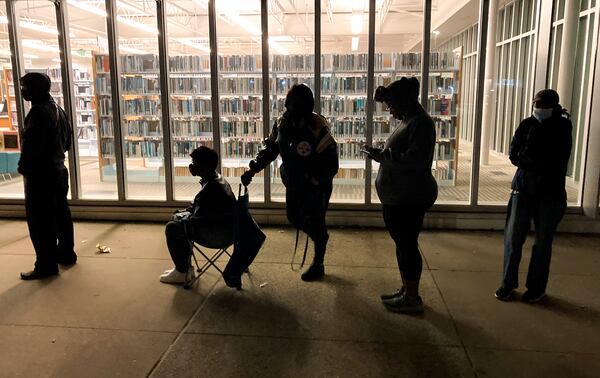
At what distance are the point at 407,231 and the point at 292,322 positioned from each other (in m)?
1.02

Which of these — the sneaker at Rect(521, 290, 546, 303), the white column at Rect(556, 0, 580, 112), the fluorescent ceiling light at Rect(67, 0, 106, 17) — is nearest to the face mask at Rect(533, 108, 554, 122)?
the sneaker at Rect(521, 290, 546, 303)

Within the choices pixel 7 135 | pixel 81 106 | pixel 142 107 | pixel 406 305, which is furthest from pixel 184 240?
pixel 81 106

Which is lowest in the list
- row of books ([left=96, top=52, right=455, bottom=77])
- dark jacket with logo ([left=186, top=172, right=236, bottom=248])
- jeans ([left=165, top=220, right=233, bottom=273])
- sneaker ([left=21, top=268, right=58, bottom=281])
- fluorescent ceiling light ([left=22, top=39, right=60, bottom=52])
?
sneaker ([left=21, top=268, right=58, bottom=281])

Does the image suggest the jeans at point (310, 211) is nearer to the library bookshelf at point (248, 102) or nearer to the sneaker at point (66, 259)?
the sneaker at point (66, 259)

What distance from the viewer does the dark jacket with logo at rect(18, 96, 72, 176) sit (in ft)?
13.0

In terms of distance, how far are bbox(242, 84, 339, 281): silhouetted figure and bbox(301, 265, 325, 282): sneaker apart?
308mm

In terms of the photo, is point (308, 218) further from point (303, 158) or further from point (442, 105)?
point (442, 105)

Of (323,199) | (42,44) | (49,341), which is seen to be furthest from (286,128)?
(42,44)

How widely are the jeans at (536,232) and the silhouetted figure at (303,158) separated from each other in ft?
4.72

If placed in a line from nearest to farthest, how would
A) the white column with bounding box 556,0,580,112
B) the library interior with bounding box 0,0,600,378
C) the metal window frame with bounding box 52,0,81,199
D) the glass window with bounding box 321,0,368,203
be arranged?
the library interior with bounding box 0,0,600,378, the metal window frame with bounding box 52,0,81,199, the white column with bounding box 556,0,580,112, the glass window with bounding box 321,0,368,203

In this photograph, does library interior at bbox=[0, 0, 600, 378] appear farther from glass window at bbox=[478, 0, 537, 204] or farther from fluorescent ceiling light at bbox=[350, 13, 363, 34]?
fluorescent ceiling light at bbox=[350, 13, 363, 34]

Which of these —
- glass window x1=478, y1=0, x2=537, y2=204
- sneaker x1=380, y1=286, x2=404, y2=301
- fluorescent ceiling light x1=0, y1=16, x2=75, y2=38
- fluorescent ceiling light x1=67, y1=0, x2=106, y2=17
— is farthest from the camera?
fluorescent ceiling light x1=0, y1=16, x2=75, y2=38

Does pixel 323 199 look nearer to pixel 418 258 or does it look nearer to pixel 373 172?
pixel 418 258

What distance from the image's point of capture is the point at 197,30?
10523 mm
